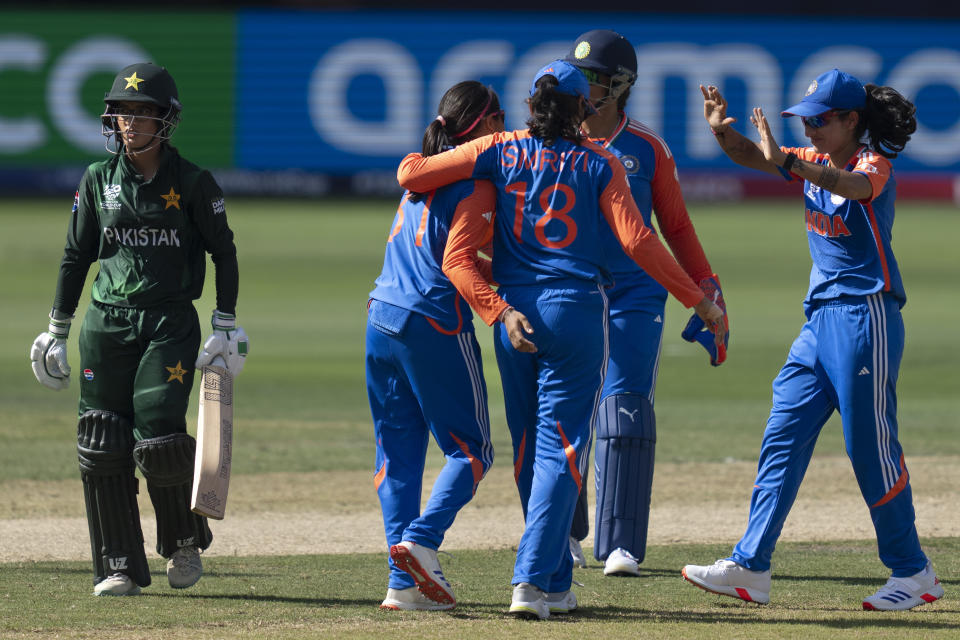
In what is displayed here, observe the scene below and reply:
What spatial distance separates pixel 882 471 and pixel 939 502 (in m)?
2.58

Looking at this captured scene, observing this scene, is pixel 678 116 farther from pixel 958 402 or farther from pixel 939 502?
pixel 939 502

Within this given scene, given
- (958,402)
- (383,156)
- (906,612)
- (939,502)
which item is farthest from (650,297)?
(383,156)

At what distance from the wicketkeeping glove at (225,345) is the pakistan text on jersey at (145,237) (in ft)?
1.12

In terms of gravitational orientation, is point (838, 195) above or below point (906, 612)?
above

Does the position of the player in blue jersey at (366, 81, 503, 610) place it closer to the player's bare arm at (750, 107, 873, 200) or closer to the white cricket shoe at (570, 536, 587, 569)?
the player's bare arm at (750, 107, 873, 200)

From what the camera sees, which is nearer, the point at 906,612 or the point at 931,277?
the point at 906,612

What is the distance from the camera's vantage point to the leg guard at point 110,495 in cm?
570

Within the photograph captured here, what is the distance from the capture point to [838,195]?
5434 millimetres

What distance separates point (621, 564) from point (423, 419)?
45.0 inches

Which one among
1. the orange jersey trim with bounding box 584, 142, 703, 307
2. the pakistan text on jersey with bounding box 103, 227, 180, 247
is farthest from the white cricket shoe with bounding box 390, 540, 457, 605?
the pakistan text on jersey with bounding box 103, 227, 180, 247

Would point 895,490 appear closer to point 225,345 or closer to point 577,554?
point 577,554

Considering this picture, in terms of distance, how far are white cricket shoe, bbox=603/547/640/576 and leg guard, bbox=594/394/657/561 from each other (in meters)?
0.03

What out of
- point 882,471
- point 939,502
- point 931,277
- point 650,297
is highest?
point 650,297

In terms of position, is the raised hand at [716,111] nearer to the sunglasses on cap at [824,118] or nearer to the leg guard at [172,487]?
the sunglasses on cap at [824,118]
